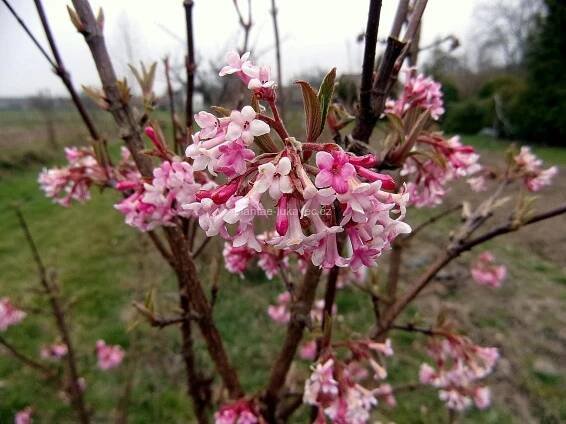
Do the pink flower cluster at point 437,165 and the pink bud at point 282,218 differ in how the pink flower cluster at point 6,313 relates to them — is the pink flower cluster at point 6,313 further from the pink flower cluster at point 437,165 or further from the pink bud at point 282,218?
the pink bud at point 282,218

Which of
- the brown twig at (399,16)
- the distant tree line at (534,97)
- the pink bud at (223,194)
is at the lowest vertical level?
the distant tree line at (534,97)

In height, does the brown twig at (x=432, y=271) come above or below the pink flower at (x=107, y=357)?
above

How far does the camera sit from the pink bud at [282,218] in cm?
70

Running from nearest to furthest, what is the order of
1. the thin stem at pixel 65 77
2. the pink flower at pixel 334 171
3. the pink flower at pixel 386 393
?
1. the pink flower at pixel 334 171
2. the thin stem at pixel 65 77
3. the pink flower at pixel 386 393

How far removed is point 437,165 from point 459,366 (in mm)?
950

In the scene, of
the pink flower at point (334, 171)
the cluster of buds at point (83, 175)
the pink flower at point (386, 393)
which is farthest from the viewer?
the pink flower at point (386, 393)

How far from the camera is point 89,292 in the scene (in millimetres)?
6793

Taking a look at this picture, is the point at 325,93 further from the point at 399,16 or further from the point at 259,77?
the point at 399,16

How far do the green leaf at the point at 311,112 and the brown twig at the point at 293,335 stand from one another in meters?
0.47

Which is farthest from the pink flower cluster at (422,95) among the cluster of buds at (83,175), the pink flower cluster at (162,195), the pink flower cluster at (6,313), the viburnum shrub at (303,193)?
the pink flower cluster at (6,313)

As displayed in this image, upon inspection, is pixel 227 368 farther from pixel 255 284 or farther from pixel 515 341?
pixel 255 284

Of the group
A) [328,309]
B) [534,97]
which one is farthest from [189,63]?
[534,97]

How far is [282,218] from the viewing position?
712 mm

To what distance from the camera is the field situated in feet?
14.0
